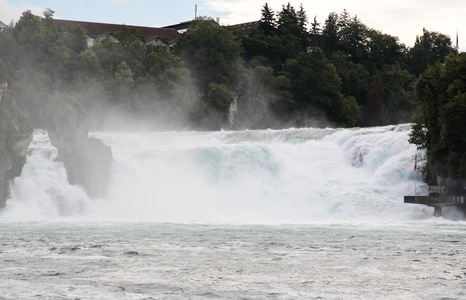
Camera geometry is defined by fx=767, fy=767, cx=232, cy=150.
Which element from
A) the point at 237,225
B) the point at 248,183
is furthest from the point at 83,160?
the point at 237,225

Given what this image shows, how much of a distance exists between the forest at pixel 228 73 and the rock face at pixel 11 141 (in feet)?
71.4

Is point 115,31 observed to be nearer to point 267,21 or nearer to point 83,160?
point 267,21

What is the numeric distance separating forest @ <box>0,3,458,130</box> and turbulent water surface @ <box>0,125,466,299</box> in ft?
66.2

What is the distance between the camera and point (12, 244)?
80.4ft

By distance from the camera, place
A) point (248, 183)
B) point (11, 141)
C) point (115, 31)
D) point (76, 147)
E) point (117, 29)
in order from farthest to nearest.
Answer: point (117, 29) < point (115, 31) < point (248, 183) < point (76, 147) < point (11, 141)

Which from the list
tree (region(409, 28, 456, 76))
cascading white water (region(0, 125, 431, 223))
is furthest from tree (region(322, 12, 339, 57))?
cascading white water (region(0, 125, 431, 223))

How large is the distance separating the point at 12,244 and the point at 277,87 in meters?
Result: 70.1

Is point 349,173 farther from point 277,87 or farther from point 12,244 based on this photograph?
point 277,87

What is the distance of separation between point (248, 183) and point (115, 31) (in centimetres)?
6048

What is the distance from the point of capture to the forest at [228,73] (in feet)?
251

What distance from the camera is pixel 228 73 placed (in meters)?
91.6

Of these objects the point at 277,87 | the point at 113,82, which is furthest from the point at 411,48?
the point at 113,82

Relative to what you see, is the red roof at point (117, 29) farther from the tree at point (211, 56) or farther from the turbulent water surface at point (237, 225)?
the turbulent water surface at point (237, 225)

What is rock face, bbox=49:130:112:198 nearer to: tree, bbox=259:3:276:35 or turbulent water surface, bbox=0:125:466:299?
turbulent water surface, bbox=0:125:466:299
